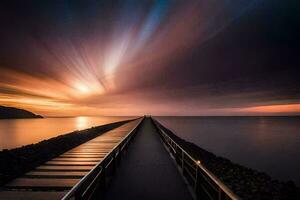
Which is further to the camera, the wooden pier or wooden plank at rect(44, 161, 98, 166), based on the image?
wooden plank at rect(44, 161, 98, 166)

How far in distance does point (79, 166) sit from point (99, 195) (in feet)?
12.8

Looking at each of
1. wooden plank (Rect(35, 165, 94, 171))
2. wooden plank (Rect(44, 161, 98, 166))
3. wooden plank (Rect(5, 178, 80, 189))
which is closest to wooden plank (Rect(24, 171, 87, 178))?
wooden plank (Rect(35, 165, 94, 171))

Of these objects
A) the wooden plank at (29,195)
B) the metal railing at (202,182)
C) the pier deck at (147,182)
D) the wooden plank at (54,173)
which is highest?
the metal railing at (202,182)

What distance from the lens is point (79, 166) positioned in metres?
9.49

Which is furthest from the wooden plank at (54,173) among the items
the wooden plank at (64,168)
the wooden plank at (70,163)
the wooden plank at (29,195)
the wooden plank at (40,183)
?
the wooden plank at (29,195)

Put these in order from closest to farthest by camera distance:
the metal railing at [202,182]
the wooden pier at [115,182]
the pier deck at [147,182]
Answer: the metal railing at [202,182] < the wooden pier at [115,182] < the pier deck at [147,182]

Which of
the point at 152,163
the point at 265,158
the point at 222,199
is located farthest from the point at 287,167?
the point at 222,199

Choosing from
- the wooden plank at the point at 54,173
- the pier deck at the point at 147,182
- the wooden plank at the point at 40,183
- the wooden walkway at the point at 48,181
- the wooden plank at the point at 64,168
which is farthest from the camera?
the wooden plank at the point at 64,168

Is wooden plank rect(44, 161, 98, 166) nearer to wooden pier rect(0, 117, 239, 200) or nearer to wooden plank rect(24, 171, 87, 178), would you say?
wooden pier rect(0, 117, 239, 200)

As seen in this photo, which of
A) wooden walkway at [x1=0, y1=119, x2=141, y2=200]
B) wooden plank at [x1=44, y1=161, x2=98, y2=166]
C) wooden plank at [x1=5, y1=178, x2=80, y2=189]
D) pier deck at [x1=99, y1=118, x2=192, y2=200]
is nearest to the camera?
pier deck at [x1=99, y1=118, x2=192, y2=200]

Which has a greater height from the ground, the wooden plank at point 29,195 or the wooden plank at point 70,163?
the wooden plank at point 70,163

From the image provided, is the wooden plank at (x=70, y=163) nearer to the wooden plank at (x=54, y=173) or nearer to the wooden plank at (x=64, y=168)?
the wooden plank at (x=64, y=168)

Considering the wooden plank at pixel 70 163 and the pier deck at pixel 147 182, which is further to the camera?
the wooden plank at pixel 70 163

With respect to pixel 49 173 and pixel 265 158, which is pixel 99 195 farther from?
pixel 265 158
